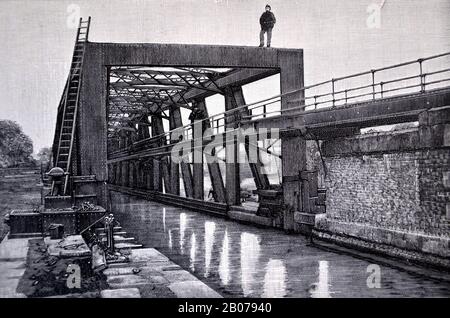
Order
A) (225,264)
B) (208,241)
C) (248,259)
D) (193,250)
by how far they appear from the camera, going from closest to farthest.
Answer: (225,264) → (248,259) → (193,250) → (208,241)

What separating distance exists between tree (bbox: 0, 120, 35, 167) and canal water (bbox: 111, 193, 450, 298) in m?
6.21

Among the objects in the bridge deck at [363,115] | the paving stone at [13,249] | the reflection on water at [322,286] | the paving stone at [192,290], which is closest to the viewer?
the paving stone at [192,290]

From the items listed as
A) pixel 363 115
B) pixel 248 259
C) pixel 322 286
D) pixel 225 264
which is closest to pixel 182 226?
pixel 248 259

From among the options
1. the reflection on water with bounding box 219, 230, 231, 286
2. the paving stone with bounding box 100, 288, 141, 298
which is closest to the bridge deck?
the reflection on water with bounding box 219, 230, 231, 286

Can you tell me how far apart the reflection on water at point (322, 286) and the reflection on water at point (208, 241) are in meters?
2.06

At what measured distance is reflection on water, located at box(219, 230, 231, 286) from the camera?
832 cm

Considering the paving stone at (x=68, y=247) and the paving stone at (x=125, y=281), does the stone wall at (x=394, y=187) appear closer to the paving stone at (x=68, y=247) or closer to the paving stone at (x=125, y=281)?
the paving stone at (x=125, y=281)

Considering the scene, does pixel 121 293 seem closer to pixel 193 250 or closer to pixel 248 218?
pixel 193 250

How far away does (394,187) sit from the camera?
9492 mm

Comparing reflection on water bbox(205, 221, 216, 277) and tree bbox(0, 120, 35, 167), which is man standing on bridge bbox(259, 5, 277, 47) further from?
tree bbox(0, 120, 35, 167)

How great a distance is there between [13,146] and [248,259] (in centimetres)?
1461

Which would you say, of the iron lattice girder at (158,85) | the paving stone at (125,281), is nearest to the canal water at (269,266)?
the paving stone at (125,281)

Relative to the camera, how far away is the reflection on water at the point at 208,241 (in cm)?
962

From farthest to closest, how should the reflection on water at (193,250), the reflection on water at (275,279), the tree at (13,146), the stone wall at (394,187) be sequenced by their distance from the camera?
the tree at (13,146) < the reflection on water at (193,250) < the stone wall at (394,187) < the reflection on water at (275,279)
